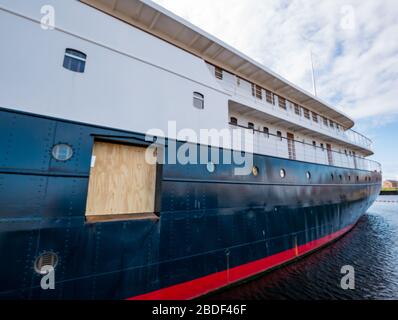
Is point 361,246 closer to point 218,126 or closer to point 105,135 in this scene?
point 218,126

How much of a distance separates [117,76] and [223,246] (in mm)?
4417

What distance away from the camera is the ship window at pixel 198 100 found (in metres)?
4.92

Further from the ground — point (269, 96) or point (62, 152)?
point (269, 96)

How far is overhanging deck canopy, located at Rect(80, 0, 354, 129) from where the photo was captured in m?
5.00

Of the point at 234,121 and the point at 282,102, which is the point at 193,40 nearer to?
the point at 234,121

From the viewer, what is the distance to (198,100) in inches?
196

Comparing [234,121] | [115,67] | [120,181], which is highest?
[234,121]

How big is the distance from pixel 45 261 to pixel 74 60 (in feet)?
11.0

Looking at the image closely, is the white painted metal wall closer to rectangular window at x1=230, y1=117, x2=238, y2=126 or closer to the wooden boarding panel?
the wooden boarding panel
